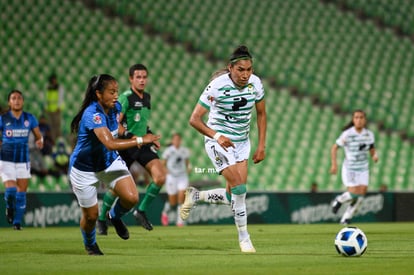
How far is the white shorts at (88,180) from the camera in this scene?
9.53 m

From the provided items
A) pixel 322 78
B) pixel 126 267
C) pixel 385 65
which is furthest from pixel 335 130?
pixel 126 267

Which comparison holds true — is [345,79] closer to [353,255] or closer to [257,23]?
[257,23]

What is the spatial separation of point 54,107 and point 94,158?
40.0 feet

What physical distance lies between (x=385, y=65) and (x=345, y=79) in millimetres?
1917

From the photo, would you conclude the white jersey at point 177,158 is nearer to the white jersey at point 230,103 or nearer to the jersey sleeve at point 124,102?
the jersey sleeve at point 124,102

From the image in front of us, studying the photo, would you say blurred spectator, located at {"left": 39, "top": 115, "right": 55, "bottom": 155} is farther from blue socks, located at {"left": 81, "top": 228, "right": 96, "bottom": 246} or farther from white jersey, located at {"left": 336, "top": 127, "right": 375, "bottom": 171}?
blue socks, located at {"left": 81, "top": 228, "right": 96, "bottom": 246}

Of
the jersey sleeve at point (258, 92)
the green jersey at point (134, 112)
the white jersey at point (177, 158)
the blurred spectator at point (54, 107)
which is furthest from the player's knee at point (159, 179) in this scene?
the blurred spectator at point (54, 107)

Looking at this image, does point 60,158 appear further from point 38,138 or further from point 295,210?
point 295,210

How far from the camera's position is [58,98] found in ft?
70.1

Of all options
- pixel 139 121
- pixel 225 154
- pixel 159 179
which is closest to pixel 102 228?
pixel 159 179

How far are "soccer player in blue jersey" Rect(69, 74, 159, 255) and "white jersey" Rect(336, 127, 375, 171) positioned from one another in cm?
862

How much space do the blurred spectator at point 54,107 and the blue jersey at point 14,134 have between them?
19.2 ft

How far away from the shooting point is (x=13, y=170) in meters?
15.5

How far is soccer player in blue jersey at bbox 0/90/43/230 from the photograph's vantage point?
50.4ft
